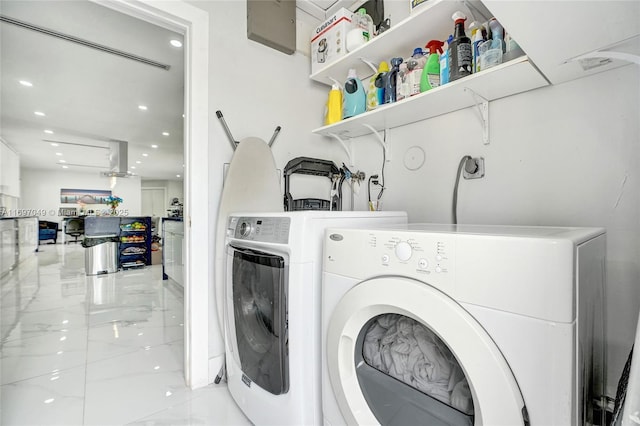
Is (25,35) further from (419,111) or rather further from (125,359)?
(419,111)

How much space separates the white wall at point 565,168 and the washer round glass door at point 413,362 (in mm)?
781

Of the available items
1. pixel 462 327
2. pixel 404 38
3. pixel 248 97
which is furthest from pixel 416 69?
pixel 462 327

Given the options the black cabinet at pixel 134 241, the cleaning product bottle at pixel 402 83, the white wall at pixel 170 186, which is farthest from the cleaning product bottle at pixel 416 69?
the white wall at pixel 170 186

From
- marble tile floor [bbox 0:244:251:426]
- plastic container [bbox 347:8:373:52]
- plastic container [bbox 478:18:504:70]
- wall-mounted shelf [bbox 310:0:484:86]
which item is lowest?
marble tile floor [bbox 0:244:251:426]

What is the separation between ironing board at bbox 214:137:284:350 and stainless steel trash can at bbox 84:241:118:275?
3.93 m

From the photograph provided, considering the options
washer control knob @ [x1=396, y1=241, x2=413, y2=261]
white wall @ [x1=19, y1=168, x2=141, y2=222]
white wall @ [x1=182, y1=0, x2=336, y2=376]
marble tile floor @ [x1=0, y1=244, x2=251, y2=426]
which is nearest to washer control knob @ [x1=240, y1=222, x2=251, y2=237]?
white wall @ [x1=182, y1=0, x2=336, y2=376]

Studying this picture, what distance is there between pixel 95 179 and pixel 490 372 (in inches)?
552

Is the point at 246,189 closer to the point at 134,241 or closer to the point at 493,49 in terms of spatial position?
the point at 493,49

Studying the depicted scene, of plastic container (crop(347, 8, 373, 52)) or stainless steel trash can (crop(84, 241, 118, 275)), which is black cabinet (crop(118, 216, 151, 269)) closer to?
stainless steel trash can (crop(84, 241, 118, 275))

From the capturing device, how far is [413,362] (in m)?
0.79

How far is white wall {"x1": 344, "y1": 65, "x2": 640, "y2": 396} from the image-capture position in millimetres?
986

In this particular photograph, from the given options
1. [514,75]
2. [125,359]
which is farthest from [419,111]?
[125,359]

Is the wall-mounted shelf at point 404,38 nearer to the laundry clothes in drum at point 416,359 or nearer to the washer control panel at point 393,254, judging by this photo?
the washer control panel at point 393,254

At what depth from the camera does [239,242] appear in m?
1.28
